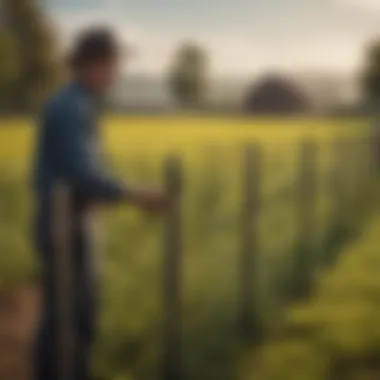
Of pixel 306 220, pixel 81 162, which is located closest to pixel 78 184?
pixel 81 162

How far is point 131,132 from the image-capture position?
1812 mm

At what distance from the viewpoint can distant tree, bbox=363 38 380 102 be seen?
182cm

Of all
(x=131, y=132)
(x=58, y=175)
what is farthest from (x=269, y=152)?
(x=58, y=175)

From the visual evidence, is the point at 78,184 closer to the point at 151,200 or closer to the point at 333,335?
the point at 151,200

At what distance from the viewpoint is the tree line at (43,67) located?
1.78 meters

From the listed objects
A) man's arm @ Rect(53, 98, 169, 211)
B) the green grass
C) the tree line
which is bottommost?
the green grass

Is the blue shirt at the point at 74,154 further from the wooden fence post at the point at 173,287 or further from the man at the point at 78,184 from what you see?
the wooden fence post at the point at 173,287

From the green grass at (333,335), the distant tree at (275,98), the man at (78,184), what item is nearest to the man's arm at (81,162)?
the man at (78,184)

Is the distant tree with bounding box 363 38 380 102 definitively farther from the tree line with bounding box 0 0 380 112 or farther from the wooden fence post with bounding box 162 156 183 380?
the wooden fence post with bounding box 162 156 183 380

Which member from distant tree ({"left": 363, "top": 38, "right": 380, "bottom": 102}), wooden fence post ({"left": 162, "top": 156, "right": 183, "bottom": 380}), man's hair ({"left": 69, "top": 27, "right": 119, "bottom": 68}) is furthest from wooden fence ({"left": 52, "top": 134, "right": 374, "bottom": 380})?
man's hair ({"left": 69, "top": 27, "right": 119, "bottom": 68})

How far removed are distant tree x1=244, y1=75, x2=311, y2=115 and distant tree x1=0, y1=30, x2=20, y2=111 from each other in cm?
40

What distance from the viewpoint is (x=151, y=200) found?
1.81m

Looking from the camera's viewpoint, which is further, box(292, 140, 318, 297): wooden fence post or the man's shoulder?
box(292, 140, 318, 297): wooden fence post

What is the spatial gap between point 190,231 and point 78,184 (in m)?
0.23
